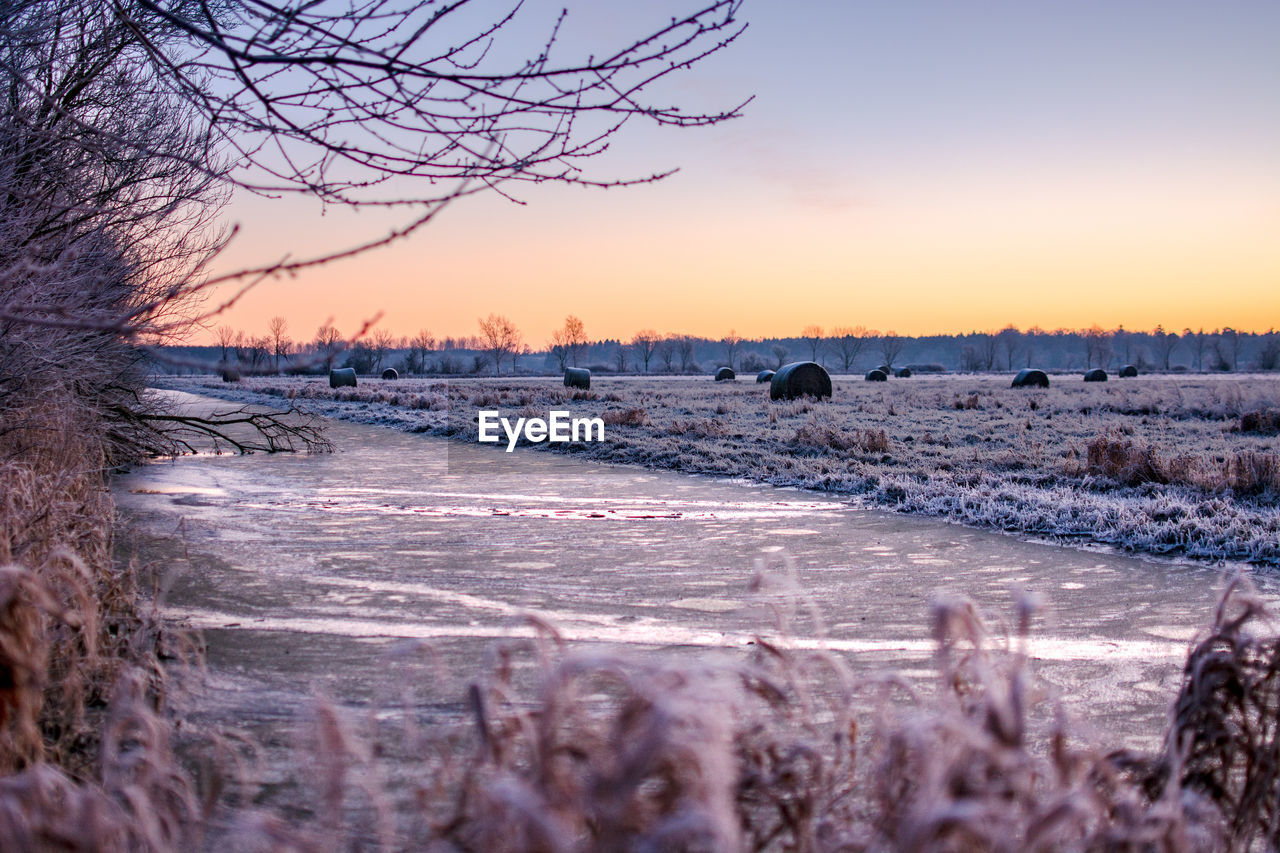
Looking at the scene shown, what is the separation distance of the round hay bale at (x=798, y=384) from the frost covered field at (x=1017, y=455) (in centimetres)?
167

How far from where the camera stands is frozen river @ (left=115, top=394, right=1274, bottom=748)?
497 centimetres

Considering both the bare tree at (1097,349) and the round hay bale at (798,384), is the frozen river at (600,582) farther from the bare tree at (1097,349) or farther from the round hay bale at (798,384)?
the bare tree at (1097,349)

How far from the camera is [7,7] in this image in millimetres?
6117

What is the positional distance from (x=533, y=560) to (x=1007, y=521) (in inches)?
201

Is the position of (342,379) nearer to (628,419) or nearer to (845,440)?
(628,419)

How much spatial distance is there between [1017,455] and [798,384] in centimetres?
1745

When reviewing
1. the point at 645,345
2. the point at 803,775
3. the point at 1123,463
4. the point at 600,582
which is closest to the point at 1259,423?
the point at 1123,463

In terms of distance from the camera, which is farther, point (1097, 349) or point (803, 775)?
point (1097, 349)

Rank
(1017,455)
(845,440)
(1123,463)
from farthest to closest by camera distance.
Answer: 1. (845,440)
2. (1017,455)
3. (1123,463)

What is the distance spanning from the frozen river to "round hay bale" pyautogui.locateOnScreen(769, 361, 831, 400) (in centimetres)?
2011

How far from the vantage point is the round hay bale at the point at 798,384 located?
32.5 metres

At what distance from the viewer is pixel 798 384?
32562mm

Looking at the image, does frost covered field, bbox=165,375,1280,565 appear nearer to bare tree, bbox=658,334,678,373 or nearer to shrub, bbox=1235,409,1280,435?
shrub, bbox=1235,409,1280,435

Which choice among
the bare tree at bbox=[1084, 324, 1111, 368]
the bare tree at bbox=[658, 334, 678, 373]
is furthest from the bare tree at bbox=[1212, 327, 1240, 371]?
the bare tree at bbox=[658, 334, 678, 373]
